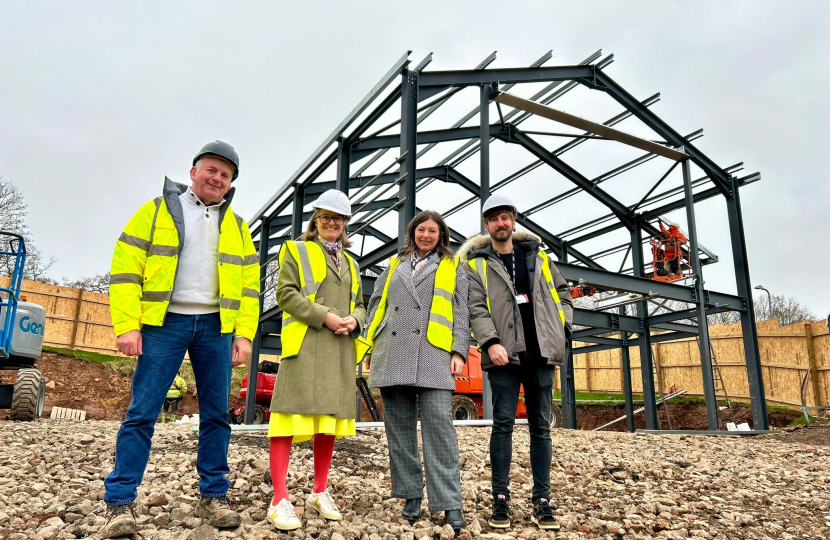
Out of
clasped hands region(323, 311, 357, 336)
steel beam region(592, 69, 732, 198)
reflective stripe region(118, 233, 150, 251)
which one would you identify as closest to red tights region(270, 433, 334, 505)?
clasped hands region(323, 311, 357, 336)

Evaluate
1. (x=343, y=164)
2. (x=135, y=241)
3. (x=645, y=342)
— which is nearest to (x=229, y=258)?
(x=135, y=241)

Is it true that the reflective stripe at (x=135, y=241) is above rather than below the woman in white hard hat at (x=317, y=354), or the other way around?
above

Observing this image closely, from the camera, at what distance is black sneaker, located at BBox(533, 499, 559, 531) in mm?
2949

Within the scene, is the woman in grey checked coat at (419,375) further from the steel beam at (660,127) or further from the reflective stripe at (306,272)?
the steel beam at (660,127)

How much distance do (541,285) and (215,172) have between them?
1933mm

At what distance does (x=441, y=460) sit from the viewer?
288 cm

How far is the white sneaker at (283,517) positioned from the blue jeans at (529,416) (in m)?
1.06

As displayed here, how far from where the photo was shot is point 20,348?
9000mm

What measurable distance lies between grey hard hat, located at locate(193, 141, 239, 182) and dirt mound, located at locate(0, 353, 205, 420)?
1653 cm

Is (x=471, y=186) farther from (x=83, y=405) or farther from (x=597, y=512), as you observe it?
(x=83, y=405)

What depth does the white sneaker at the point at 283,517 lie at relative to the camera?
263 centimetres

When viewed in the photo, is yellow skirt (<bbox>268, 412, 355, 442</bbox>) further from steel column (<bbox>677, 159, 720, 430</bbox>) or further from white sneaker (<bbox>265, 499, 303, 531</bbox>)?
steel column (<bbox>677, 159, 720, 430</bbox>)

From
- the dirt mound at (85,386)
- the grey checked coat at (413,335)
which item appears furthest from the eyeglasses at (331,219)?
the dirt mound at (85,386)

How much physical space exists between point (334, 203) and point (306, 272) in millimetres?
434
